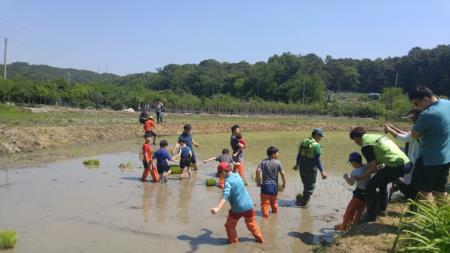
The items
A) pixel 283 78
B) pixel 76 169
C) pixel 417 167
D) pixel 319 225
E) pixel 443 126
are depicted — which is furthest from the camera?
pixel 283 78

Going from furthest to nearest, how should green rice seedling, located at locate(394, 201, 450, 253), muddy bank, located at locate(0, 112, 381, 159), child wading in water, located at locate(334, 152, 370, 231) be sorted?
muddy bank, located at locate(0, 112, 381, 159), child wading in water, located at locate(334, 152, 370, 231), green rice seedling, located at locate(394, 201, 450, 253)

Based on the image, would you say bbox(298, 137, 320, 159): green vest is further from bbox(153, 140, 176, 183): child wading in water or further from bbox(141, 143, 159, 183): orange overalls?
bbox(141, 143, 159, 183): orange overalls

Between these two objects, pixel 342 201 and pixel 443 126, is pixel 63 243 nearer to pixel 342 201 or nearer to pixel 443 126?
pixel 443 126

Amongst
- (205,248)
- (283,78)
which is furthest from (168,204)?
(283,78)

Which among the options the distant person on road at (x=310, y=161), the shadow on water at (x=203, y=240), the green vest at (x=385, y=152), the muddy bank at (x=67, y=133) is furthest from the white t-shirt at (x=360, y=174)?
the muddy bank at (x=67, y=133)

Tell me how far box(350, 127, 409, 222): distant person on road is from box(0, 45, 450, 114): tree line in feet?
210

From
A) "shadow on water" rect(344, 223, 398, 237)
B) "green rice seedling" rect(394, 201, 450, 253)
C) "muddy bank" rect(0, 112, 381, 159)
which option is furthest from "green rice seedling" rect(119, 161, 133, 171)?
"green rice seedling" rect(394, 201, 450, 253)

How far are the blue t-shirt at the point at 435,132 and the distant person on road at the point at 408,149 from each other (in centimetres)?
58

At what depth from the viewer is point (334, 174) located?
16.6 metres

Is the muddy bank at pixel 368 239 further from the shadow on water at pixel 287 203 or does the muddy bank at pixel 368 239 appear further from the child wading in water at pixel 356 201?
the shadow on water at pixel 287 203

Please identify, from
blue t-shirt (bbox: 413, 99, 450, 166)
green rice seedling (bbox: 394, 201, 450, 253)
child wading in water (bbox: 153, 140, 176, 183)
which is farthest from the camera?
child wading in water (bbox: 153, 140, 176, 183)

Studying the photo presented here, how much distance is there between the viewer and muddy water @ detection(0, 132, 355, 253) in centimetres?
775

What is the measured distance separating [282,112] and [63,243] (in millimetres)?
77181

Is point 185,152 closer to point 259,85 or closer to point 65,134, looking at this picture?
point 65,134
